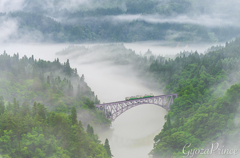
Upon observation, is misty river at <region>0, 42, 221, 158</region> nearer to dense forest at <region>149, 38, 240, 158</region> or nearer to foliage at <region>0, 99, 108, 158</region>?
dense forest at <region>149, 38, 240, 158</region>

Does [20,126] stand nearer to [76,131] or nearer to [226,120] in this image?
[76,131]

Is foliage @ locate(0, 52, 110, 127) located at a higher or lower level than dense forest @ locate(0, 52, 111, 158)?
higher

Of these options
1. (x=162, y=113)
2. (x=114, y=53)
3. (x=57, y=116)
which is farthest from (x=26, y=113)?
(x=114, y=53)

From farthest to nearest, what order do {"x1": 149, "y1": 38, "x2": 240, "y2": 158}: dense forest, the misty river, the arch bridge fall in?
the arch bridge, the misty river, {"x1": 149, "y1": 38, "x2": 240, "y2": 158}: dense forest

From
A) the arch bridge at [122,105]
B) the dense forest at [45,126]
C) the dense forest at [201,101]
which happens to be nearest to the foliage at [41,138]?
the dense forest at [45,126]

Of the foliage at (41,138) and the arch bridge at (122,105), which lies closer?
the foliage at (41,138)

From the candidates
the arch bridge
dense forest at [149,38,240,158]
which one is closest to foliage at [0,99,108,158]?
dense forest at [149,38,240,158]

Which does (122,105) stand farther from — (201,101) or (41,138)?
(41,138)

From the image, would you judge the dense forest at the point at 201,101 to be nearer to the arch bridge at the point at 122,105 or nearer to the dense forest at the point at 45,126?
the arch bridge at the point at 122,105

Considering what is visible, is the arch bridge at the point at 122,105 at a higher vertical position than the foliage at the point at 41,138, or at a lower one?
higher
